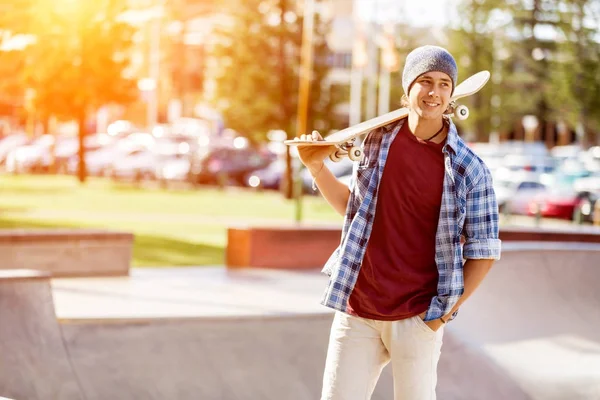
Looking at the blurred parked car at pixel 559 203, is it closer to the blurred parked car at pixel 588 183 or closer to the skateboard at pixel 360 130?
the blurred parked car at pixel 588 183

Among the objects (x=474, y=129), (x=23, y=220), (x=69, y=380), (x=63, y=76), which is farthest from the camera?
(x=474, y=129)

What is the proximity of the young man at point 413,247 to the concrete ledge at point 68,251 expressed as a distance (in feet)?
25.6

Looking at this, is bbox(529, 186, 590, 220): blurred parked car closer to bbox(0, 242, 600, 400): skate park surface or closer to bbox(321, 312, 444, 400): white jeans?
bbox(0, 242, 600, 400): skate park surface

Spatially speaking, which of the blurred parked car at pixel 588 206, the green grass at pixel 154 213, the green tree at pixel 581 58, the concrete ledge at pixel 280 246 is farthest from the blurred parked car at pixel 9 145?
the concrete ledge at pixel 280 246

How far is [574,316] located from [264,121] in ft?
111

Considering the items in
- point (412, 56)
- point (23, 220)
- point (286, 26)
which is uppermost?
point (286, 26)

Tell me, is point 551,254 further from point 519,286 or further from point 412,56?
point 412,56

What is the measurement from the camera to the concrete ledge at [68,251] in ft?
36.8

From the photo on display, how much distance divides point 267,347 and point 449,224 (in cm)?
376

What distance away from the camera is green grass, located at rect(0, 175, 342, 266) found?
16.3m

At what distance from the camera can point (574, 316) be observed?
8625 mm

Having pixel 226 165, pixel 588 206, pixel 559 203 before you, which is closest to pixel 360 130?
pixel 588 206

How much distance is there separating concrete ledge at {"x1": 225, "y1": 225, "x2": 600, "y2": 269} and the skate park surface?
4.20m

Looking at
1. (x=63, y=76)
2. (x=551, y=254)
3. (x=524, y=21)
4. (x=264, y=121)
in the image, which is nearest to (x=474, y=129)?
(x=524, y=21)
